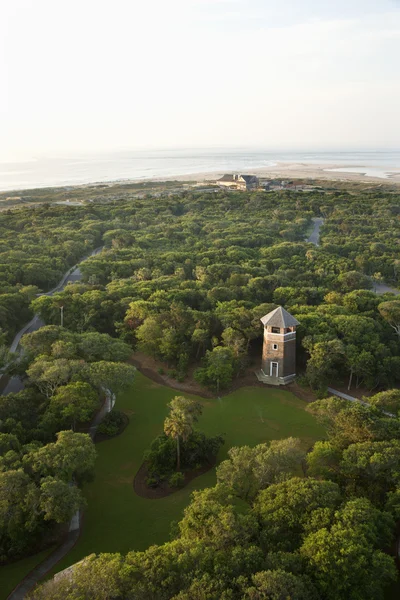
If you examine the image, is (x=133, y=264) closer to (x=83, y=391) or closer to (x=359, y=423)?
(x=83, y=391)

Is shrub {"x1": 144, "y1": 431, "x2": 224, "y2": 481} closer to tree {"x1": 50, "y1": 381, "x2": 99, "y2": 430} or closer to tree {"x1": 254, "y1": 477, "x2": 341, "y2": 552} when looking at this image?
tree {"x1": 50, "y1": 381, "x2": 99, "y2": 430}

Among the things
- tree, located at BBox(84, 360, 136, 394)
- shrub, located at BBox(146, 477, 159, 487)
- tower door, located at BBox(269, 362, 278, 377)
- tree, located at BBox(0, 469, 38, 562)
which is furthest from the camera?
tower door, located at BBox(269, 362, 278, 377)

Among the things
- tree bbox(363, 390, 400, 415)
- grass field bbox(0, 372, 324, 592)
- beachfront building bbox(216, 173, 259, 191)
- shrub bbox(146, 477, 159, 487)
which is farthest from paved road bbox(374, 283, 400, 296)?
beachfront building bbox(216, 173, 259, 191)

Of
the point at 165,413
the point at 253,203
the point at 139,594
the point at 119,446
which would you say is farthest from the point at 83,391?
the point at 253,203

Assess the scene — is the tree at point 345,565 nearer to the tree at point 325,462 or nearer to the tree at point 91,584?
the tree at point 325,462

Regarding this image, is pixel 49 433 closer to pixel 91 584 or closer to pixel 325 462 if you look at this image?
pixel 91 584

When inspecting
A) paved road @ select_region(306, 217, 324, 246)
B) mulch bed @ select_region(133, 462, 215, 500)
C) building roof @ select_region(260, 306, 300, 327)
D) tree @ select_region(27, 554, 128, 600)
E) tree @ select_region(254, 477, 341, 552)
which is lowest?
mulch bed @ select_region(133, 462, 215, 500)
